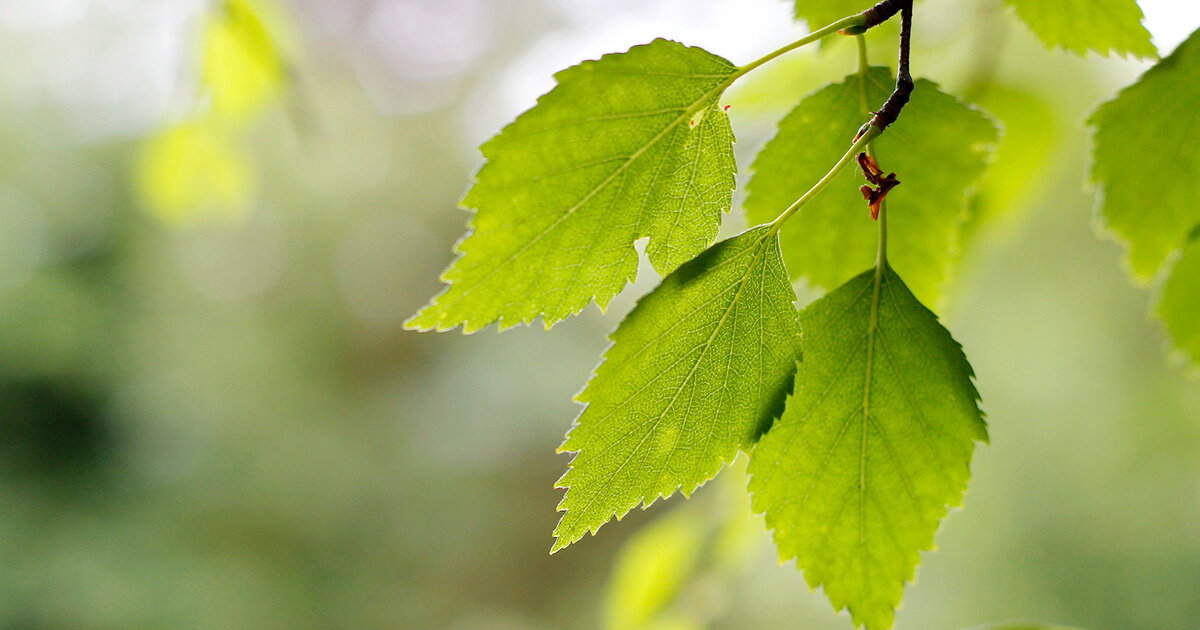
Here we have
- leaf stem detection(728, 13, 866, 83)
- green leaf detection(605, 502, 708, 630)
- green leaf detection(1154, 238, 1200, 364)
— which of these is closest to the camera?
leaf stem detection(728, 13, 866, 83)

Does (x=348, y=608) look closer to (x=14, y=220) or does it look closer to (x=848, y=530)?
(x=14, y=220)

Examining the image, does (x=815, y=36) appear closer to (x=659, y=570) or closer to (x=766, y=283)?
(x=766, y=283)

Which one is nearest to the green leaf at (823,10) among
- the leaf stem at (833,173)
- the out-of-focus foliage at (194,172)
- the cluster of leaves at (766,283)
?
the cluster of leaves at (766,283)

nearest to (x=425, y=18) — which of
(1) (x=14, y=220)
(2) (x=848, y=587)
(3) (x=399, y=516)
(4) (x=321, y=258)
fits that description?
(4) (x=321, y=258)

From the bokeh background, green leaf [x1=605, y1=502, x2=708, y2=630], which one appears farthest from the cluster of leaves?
the bokeh background

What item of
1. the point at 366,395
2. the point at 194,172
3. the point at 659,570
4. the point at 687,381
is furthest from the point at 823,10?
the point at 366,395

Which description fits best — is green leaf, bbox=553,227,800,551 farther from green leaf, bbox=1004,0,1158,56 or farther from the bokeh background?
the bokeh background
